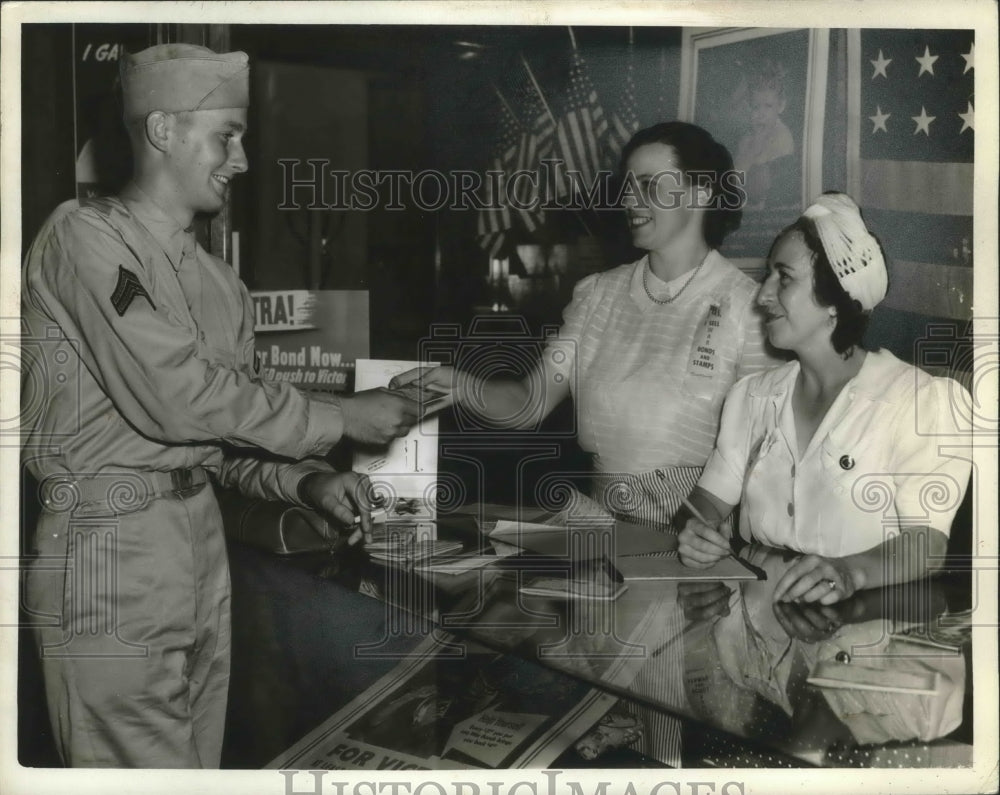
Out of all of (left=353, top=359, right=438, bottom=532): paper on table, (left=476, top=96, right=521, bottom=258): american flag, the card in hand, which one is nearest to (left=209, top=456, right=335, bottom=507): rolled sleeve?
(left=353, top=359, right=438, bottom=532): paper on table

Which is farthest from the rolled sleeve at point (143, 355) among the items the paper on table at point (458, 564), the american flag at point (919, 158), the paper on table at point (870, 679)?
the american flag at point (919, 158)

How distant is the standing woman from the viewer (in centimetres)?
187

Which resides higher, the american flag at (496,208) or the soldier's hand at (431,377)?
the american flag at (496,208)

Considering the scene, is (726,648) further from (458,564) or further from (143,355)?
(143,355)

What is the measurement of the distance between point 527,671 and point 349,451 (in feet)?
1.83

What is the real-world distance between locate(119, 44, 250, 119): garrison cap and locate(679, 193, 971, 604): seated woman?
1.10 meters

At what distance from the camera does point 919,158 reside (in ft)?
6.10

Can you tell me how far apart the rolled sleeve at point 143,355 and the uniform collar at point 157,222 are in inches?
2.3

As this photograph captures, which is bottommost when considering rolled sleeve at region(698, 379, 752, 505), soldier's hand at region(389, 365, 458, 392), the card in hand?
rolled sleeve at region(698, 379, 752, 505)

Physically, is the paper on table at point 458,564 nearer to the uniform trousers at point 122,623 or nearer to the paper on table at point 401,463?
the paper on table at point 401,463

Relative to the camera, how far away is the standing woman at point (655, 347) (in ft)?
6.12

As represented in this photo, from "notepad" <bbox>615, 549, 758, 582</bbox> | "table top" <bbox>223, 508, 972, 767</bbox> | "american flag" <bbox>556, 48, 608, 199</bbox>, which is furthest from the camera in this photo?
"american flag" <bbox>556, 48, 608, 199</bbox>

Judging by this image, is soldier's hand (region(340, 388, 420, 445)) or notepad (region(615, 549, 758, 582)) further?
soldier's hand (region(340, 388, 420, 445))

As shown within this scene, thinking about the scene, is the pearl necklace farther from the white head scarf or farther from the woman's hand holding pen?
the woman's hand holding pen
